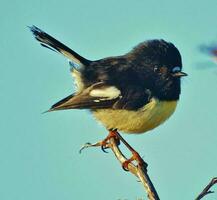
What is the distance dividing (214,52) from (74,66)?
4502 millimetres

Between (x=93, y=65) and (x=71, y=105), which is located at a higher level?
(x=93, y=65)

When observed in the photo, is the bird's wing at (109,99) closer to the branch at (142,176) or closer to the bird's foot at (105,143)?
the bird's foot at (105,143)

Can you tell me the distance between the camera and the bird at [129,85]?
5254 millimetres

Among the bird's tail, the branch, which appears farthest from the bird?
the branch

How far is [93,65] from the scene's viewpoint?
19.3ft

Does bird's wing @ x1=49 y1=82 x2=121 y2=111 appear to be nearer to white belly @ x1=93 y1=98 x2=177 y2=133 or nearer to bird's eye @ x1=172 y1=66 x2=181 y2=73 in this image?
white belly @ x1=93 y1=98 x2=177 y2=133

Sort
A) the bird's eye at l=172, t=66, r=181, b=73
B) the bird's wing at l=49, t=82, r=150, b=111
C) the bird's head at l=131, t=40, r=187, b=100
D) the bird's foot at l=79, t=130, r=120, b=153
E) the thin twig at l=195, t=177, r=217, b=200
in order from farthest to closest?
1. the bird's eye at l=172, t=66, r=181, b=73
2. the bird's head at l=131, t=40, r=187, b=100
3. the bird's wing at l=49, t=82, r=150, b=111
4. the bird's foot at l=79, t=130, r=120, b=153
5. the thin twig at l=195, t=177, r=217, b=200

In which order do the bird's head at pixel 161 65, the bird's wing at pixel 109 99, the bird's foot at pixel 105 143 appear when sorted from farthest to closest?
the bird's head at pixel 161 65
the bird's wing at pixel 109 99
the bird's foot at pixel 105 143

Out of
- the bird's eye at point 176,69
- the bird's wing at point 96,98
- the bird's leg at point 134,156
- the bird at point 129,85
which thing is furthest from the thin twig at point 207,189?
the bird's eye at point 176,69

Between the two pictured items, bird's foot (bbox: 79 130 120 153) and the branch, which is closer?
the branch

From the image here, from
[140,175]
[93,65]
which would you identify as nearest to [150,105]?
[93,65]

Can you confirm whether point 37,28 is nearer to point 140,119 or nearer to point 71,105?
point 71,105

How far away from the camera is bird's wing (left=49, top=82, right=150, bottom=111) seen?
209 inches

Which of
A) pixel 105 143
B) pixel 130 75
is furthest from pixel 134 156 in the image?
pixel 130 75
